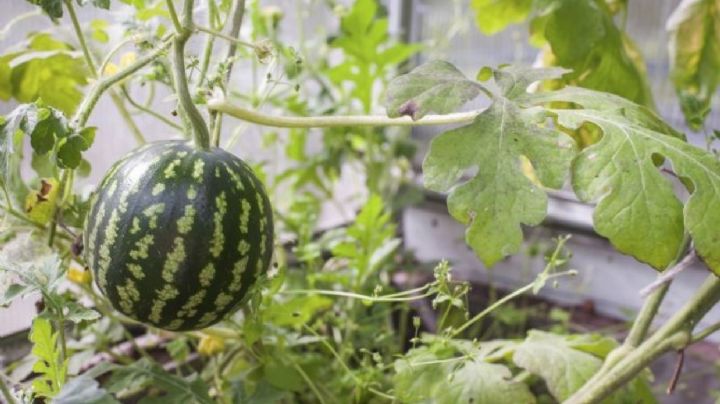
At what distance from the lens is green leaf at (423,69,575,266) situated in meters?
0.50

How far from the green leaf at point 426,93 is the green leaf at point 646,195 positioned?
0.11 m

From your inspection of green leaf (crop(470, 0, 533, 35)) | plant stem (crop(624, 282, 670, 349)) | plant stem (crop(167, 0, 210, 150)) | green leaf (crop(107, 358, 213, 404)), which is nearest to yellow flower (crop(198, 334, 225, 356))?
green leaf (crop(107, 358, 213, 404))

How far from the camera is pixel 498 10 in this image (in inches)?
39.8

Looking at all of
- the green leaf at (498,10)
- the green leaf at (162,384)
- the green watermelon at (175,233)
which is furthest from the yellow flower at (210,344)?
the green leaf at (498,10)

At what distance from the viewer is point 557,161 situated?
0.53 metres

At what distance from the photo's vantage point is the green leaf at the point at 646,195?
1.63ft

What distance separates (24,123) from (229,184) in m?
0.16

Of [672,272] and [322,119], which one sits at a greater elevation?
[322,119]

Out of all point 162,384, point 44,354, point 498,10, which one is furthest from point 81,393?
point 498,10

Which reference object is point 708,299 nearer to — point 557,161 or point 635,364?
point 635,364

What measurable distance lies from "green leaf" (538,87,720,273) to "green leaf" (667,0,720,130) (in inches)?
20.5

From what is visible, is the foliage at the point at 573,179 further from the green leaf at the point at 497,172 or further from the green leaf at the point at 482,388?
the green leaf at the point at 482,388

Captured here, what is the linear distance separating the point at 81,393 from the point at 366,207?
0.48 m

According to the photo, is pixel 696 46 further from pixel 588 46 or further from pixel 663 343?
pixel 663 343
